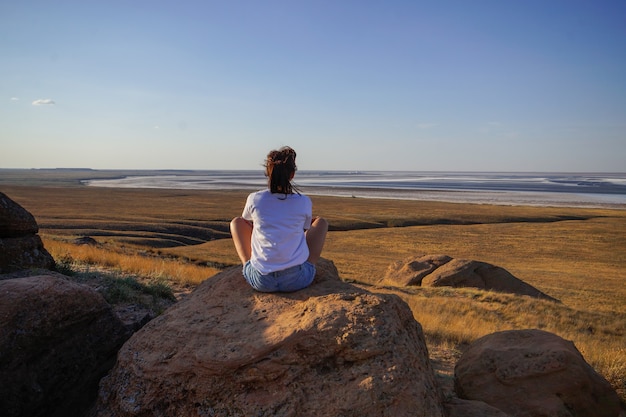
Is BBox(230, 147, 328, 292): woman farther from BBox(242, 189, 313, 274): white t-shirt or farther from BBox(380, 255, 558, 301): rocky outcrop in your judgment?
BBox(380, 255, 558, 301): rocky outcrop

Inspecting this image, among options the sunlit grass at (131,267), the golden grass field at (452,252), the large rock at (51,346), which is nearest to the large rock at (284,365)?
the large rock at (51,346)

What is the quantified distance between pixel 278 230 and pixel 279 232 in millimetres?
22

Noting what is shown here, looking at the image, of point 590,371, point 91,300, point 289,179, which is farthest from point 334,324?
point 590,371

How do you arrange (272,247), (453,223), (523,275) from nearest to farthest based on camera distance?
(272,247) → (523,275) → (453,223)

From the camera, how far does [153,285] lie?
9789mm

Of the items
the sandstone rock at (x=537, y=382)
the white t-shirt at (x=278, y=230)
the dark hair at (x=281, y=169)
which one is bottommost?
the sandstone rock at (x=537, y=382)

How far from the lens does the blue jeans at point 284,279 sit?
15.0 ft

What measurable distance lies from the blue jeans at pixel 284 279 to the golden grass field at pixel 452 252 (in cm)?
489

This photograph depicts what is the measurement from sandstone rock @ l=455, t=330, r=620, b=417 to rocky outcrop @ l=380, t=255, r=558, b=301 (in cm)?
1314

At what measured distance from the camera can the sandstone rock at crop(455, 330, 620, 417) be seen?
5.11 meters

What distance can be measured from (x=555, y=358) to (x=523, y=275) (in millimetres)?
21632

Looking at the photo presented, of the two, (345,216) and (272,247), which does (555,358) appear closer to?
(272,247)

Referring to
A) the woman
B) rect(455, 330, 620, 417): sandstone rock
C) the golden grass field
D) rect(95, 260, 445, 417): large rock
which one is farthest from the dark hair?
the golden grass field

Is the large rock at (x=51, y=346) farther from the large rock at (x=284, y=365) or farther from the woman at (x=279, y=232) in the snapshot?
the woman at (x=279, y=232)
